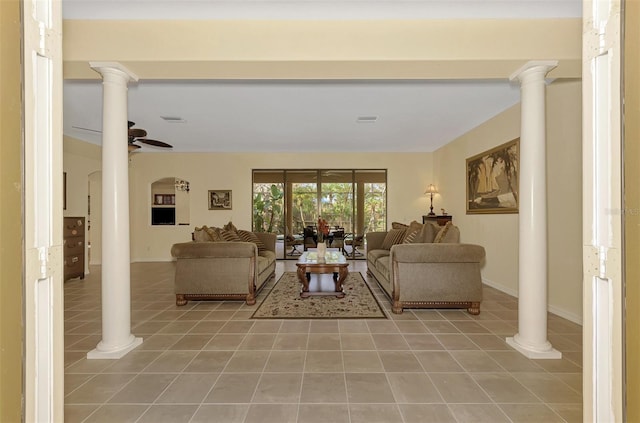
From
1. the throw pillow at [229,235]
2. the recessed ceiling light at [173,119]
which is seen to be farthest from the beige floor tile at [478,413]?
the recessed ceiling light at [173,119]

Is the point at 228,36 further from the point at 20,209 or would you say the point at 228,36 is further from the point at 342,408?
the point at 342,408

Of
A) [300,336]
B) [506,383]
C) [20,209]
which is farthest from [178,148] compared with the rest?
[506,383]

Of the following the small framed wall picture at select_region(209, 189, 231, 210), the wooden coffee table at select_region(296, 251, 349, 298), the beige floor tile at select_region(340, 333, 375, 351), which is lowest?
the beige floor tile at select_region(340, 333, 375, 351)

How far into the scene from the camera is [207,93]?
3965mm

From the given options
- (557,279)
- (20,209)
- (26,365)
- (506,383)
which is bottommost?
(506,383)

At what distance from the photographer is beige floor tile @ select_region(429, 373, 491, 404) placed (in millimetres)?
1994

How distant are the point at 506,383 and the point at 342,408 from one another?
1213 millimetres

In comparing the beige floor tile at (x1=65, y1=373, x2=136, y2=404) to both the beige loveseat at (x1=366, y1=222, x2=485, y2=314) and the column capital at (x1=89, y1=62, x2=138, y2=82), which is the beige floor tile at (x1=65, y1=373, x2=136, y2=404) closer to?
the column capital at (x1=89, y1=62, x2=138, y2=82)

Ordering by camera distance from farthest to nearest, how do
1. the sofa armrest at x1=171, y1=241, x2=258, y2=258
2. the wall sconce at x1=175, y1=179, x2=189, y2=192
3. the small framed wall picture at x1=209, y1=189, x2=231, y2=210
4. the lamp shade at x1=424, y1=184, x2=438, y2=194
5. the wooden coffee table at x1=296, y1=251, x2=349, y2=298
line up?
1. the wall sconce at x1=175, y1=179, x2=189, y2=192
2. the small framed wall picture at x1=209, y1=189, x2=231, y2=210
3. the lamp shade at x1=424, y1=184, x2=438, y2=194
4. the wooden coffee table at x1=296, y1=251, x2=349, y2=298
5. the sofa armrest at x1=171, y1=241, x2=258, y2=258

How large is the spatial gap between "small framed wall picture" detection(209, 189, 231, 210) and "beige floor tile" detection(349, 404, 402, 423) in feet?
21.1

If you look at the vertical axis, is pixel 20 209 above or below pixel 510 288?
above

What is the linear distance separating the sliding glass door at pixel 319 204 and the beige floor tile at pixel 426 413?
5.90 metres

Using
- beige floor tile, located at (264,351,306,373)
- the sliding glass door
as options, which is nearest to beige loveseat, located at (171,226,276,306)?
beige floor tile, located at (264,351,306,373)

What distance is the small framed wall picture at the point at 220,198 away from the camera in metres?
7.69
